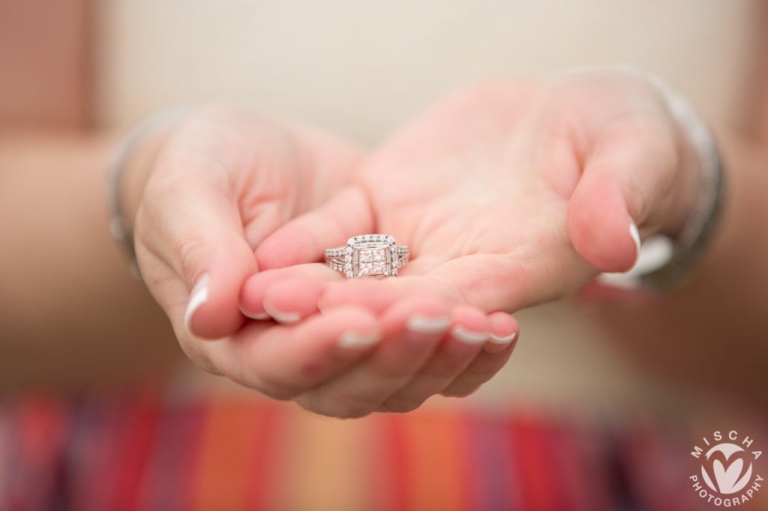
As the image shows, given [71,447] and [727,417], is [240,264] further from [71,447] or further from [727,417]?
[727,417]

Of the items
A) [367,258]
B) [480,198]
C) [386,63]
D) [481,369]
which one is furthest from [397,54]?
[481,369]

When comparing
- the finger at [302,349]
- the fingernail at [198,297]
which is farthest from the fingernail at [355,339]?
the fingernail at [198,297]

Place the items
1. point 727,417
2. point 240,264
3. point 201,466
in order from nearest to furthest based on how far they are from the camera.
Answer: point 240,264, point 201,466, point 727,417

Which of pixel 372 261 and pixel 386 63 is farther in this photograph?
pixel 386 63

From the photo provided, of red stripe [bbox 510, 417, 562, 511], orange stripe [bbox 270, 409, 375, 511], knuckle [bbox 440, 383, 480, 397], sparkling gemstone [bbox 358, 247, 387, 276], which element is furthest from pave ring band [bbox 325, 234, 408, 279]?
red stripe [bbox 510, 417, 562, 511]

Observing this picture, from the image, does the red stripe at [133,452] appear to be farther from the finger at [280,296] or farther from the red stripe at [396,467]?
the finger at [280,296]

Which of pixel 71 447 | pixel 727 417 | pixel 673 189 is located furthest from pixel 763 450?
pixel 71 447

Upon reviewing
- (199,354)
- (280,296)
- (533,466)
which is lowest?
(533,466)

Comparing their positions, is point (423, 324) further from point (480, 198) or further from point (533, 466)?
point (533, 466)
